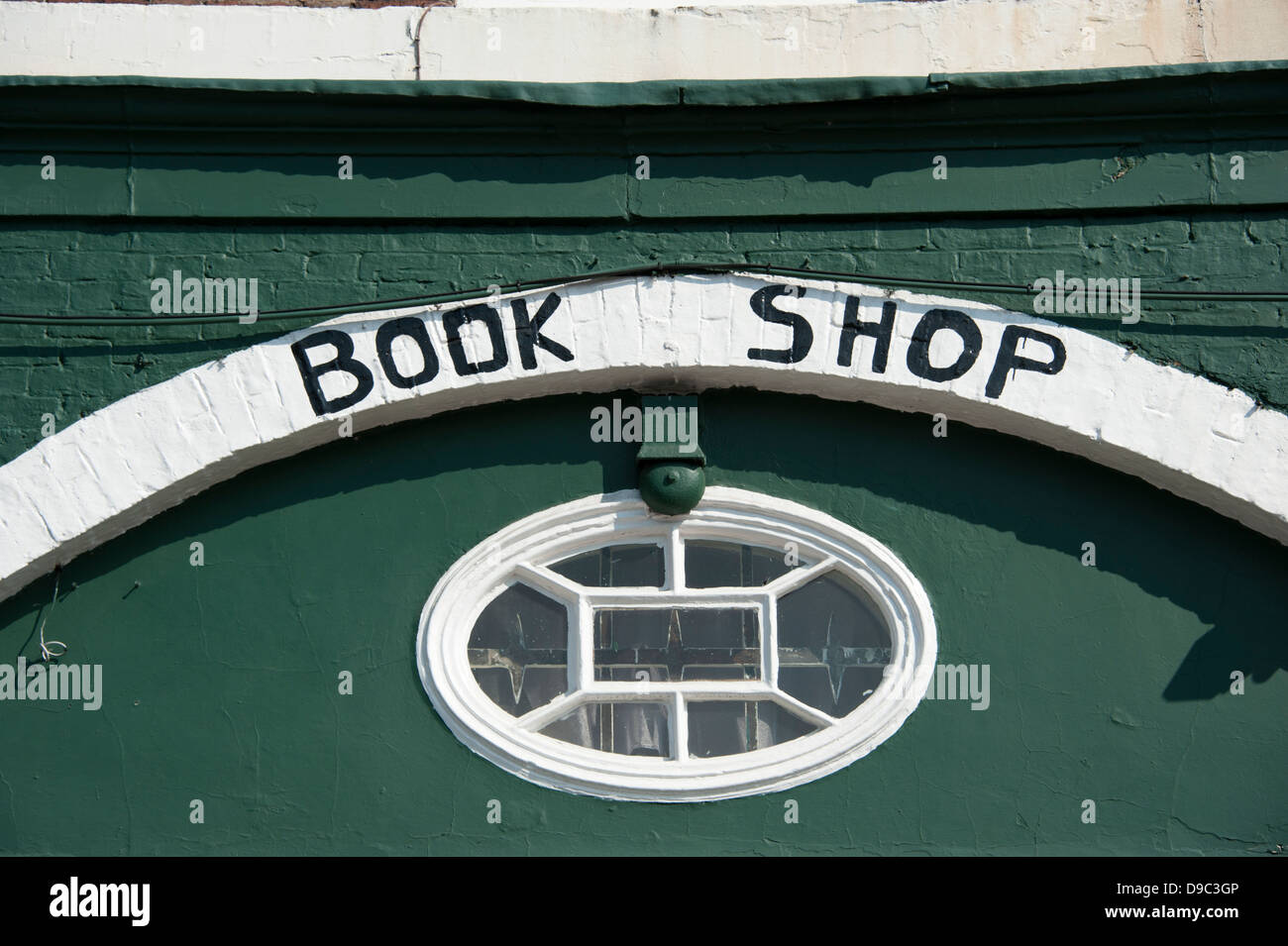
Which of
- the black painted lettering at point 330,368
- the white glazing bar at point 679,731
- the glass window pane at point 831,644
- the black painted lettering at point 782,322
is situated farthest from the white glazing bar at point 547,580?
the black painted lettering at point 782,322

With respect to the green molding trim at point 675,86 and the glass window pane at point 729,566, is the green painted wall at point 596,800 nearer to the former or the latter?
the glass window pane at point 729,566

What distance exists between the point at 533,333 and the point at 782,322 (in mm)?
1039

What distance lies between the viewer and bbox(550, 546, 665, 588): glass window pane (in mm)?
6766

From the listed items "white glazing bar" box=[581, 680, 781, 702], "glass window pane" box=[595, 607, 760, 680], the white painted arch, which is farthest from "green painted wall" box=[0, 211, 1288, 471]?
"white glazing bar" box=[581, 680, 781, 702]

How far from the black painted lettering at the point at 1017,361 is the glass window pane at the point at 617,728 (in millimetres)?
1910

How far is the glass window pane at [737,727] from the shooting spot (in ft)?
21.7

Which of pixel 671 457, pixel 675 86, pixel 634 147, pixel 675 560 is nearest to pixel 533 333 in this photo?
pixel 671 457

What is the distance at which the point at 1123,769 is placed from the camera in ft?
21.2

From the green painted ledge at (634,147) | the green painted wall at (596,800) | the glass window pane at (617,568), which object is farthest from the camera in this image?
the green painted ledge at (634,147)

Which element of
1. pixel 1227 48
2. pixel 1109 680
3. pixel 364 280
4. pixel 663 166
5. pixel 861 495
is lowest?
pixel 1109 680
